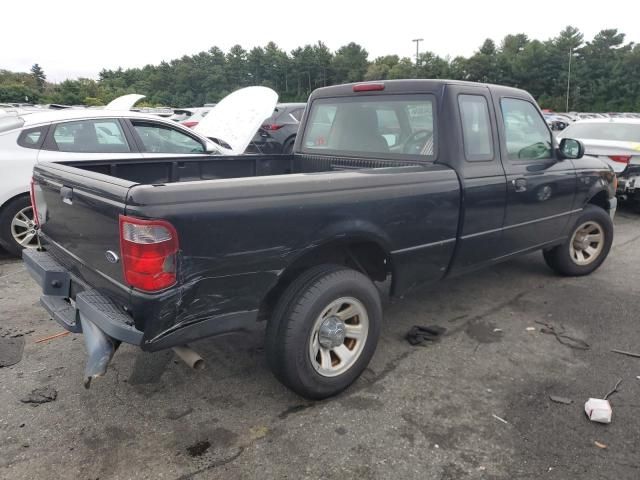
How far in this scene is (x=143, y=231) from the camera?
218 centimetres

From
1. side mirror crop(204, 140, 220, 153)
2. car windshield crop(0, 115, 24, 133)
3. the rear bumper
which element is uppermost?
car windshield crop(0, 115, 24, 133)

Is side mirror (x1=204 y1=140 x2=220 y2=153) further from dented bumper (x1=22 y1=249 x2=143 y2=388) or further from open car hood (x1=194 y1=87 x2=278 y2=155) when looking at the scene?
dented bumper (x1=22 y1=249 x2=143 y2=388)

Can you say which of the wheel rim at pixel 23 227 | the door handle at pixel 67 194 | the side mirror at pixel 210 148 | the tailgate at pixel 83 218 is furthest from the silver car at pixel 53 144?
the door handle at pixel 67 194

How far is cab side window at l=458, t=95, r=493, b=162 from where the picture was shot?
144 inches

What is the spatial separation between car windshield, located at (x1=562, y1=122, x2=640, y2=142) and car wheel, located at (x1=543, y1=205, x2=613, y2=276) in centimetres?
420

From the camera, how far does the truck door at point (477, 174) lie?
3.56m

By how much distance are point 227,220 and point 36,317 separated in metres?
2.71

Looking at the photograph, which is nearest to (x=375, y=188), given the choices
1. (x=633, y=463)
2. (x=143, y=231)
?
(x=143, y=231)

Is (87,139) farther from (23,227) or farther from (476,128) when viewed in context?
(476,128)

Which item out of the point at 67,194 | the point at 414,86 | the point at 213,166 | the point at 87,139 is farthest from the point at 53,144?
the point at 414,86

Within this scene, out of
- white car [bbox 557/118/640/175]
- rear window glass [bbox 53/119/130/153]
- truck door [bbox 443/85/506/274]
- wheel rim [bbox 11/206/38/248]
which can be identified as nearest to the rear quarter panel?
wheel rim [bbox 11/206/38/248]

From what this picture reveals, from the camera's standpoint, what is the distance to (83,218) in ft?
8.66

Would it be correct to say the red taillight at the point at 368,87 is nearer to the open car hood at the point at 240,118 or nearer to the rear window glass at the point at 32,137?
the open car hood at the point at 240,118

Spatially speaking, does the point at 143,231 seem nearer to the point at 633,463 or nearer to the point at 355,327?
the point at 355,327
